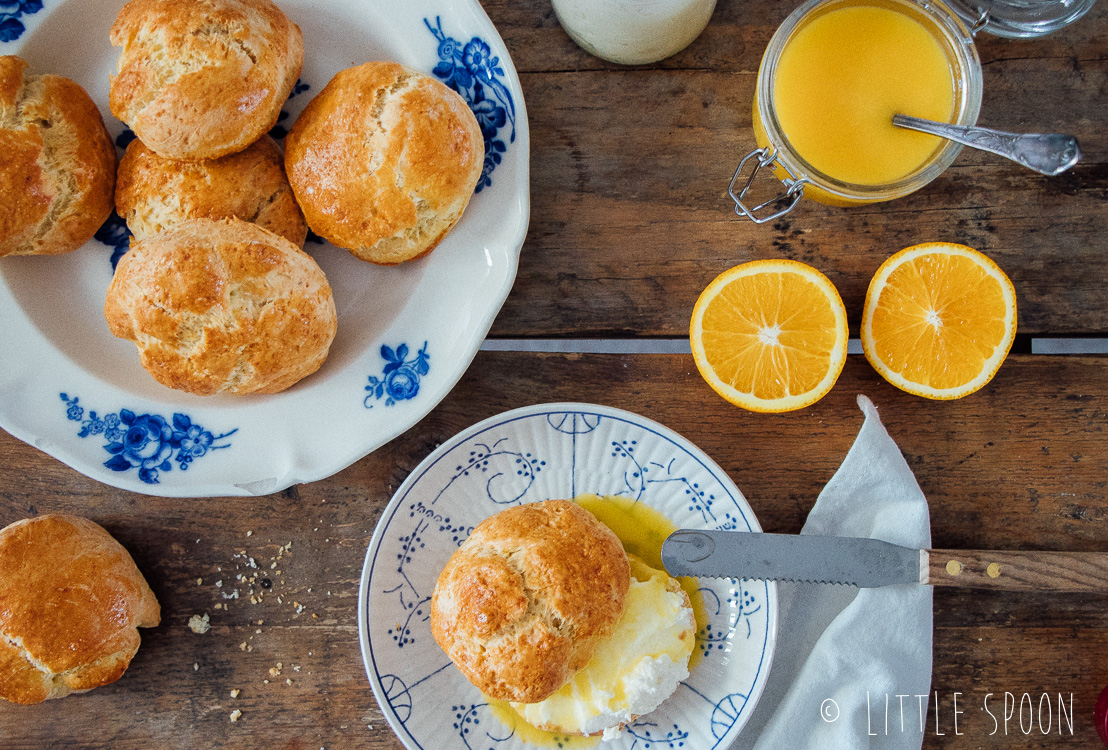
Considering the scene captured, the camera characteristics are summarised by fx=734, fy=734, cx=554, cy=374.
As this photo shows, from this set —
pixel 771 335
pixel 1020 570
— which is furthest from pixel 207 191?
pixel 1020 570

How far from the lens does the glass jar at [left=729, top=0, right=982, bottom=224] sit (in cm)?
160

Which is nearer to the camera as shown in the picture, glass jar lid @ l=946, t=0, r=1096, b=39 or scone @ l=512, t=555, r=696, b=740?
scone @ l=512, t=555, r=696, b=740

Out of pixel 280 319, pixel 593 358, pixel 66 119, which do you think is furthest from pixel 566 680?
pixel 66 119

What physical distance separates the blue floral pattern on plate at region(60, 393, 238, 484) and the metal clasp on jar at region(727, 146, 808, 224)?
1.32 meters

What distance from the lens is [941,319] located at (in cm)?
173

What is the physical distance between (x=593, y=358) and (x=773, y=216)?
55 centimetres

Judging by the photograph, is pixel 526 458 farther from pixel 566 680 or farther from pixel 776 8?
pixel 776 8

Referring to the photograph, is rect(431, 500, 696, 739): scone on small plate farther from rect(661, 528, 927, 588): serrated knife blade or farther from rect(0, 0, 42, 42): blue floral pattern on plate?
rect(0, 0, 42, 42): blue floral pattern on plate

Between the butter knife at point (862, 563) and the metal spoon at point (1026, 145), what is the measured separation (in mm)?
877

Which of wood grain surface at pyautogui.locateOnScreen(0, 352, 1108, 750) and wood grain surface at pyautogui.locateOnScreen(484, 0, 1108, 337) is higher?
wood grain surface at pyautogui.locateOnScreen(484, 0, 1108, 337)

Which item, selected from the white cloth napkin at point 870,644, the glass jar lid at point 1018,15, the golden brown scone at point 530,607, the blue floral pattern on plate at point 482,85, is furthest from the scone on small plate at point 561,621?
the glass jar lid at point 1018,15

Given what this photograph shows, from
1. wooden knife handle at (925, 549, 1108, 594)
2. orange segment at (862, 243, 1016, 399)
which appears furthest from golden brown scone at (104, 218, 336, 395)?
wooden knife handle at (925, 549, 1108, 594)

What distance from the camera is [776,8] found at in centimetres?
182

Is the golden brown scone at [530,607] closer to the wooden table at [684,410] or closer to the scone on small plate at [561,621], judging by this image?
the scone on small plate at [561,621]
